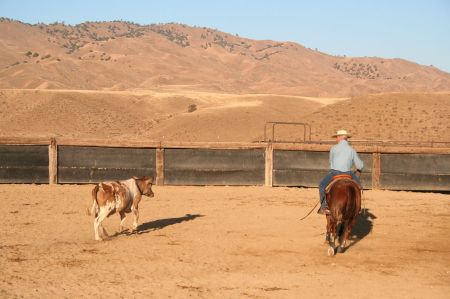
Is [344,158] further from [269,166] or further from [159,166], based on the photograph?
[159,166]

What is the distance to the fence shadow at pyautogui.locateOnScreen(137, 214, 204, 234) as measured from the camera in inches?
485

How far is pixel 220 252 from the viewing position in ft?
33.3

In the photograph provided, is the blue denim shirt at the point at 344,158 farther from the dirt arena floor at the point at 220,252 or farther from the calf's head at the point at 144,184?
the calf's head at the point at 144,184

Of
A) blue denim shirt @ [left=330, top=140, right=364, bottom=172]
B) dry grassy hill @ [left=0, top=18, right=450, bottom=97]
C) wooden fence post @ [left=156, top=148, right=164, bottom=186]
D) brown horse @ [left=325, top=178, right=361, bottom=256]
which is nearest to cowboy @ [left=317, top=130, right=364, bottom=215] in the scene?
blue denim shirt @ [left=330, top=140, right=364, bottom=172]

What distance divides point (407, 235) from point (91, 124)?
→ 46.3 meters

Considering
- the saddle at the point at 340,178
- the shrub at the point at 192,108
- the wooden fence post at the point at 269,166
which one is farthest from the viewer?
the shrub at the point at 192,108

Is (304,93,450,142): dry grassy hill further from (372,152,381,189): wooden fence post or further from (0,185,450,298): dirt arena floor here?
(0,185,450,298): dirt arena floor

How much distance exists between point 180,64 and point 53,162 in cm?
11179

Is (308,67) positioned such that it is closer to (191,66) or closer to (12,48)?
(191,66)

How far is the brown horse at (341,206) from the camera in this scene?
10.2 metres

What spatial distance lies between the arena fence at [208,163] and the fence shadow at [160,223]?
15.8ft

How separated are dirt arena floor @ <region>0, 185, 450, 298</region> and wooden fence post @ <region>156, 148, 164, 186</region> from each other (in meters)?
2.16

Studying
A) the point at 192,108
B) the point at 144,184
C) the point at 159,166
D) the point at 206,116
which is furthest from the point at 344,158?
the point at 192,108

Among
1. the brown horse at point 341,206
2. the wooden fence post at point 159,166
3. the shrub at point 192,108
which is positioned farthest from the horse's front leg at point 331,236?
the shrub at point 192,108
